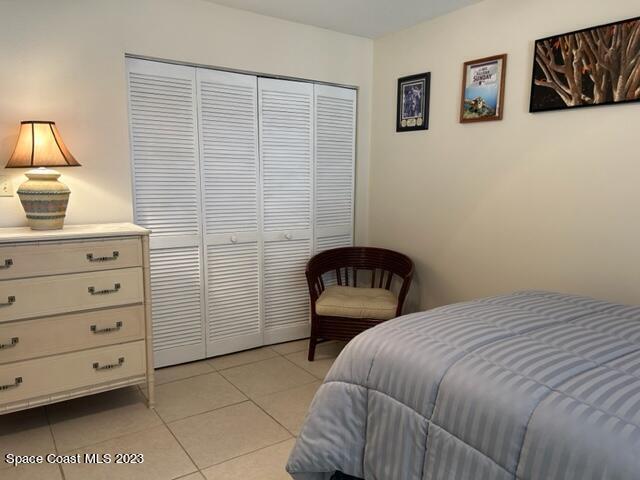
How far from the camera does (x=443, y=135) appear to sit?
3084mm

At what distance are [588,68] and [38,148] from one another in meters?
2.70

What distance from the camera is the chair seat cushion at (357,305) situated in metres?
2.95

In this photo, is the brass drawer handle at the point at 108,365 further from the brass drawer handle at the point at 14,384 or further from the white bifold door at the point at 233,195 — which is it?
the white bifold door at the point at 233,195

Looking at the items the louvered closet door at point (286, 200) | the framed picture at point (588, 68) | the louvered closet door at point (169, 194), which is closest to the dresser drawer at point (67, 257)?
the louvered closet door at point (169, 194)

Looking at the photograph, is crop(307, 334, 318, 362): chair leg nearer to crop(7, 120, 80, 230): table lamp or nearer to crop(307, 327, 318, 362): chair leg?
crop(307, 327, 318, 362): chair leg

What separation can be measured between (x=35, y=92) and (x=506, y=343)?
2486 mm

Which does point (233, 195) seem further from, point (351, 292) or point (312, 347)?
point (312, 347)

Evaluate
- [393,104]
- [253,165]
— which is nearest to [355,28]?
[393,104]

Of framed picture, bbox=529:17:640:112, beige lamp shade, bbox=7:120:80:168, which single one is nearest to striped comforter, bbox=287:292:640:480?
framed picture, bbox=529:17:640:112

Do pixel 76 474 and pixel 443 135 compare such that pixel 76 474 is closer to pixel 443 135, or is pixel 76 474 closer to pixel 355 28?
pixel 443 135

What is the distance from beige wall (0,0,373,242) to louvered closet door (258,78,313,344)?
0.85 feet

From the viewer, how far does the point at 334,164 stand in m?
3.56

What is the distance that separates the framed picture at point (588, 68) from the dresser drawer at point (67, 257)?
227 centimetres

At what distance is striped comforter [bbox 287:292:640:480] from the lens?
3.46ft
